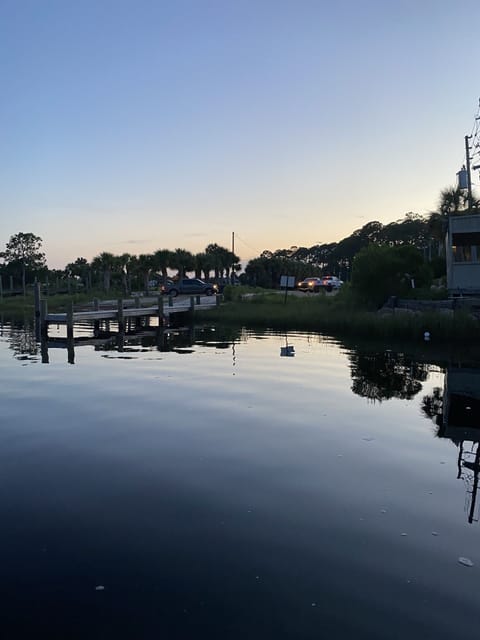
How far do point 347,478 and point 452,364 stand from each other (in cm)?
1424

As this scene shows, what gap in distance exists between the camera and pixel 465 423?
1318 cm

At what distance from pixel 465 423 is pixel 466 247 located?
21.6 meters

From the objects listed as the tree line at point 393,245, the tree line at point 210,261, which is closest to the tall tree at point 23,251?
the tree line at point 210,261

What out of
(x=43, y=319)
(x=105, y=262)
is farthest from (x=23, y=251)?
(x=43, y=319)

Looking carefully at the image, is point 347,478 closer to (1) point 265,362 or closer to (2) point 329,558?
(2) point 329,558

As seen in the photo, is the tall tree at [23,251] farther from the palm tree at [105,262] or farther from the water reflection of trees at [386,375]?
the water reflection of trees at [386,375]

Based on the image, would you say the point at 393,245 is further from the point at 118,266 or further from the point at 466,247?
the point at 118,266

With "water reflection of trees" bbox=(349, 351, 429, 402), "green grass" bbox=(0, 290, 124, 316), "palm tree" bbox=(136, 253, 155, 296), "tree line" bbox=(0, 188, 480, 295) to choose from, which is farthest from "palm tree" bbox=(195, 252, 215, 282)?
"water reflection of trees" bbox=(349, 351, 429, 402)

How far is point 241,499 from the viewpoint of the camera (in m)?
8.09

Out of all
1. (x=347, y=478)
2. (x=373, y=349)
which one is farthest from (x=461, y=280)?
(x=347, y=478)

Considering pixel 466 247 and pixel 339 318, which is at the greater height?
pixel 466 247

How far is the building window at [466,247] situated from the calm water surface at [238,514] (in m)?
18.1

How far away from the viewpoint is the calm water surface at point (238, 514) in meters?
5.26

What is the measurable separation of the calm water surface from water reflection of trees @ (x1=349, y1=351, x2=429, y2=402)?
0.93 ft
